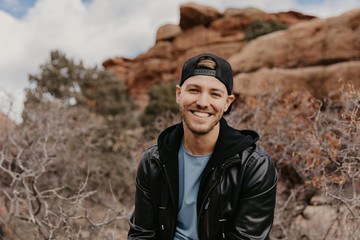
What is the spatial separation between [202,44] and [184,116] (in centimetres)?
2732

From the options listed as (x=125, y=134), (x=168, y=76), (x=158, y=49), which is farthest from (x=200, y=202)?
(x=158, y=49)

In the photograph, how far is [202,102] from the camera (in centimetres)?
192

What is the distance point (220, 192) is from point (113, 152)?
41.6 ft

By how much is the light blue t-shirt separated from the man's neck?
0.04m

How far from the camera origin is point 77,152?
36.6ft

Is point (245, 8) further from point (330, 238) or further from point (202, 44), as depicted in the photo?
point (330, 238)

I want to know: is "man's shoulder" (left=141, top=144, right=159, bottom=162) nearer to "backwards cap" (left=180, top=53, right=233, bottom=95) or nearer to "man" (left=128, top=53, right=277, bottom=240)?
"man" (left=128, top=53, right=277, bottom=240)

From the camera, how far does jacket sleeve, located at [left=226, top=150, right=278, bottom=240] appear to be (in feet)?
6.02

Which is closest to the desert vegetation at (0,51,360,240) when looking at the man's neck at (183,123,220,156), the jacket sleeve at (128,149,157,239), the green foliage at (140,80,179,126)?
the green foliage at (140,80,179,126)

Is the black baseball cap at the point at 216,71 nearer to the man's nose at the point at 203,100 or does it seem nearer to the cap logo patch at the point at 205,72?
the cap logo patch at the point at 205,72

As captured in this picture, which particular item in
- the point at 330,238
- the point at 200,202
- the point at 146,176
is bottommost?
the point at 330,238

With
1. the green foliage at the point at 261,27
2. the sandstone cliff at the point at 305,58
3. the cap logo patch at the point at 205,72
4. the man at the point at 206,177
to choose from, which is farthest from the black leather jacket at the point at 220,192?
the green foliage at the point at 261,27

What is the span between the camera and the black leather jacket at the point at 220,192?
186 centimetres

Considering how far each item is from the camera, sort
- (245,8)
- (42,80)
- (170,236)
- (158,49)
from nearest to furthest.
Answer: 1. (170,236)
2. (42,80)
3. (245,8)
4. (158,49)
